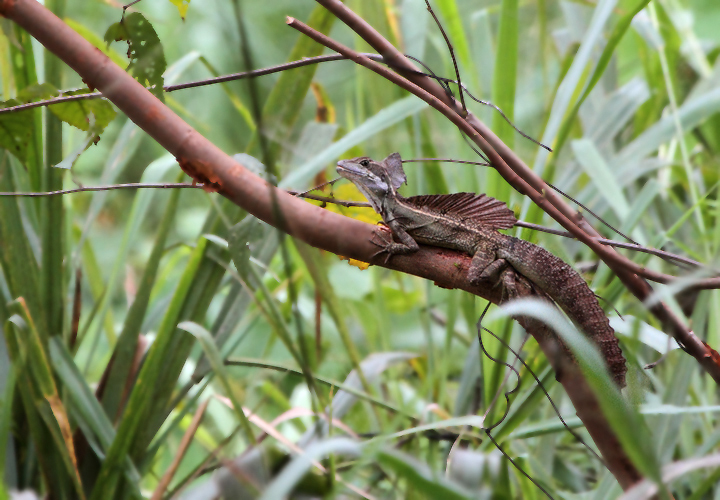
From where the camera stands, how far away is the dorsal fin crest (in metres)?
1.19

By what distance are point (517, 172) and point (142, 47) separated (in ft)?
2.12

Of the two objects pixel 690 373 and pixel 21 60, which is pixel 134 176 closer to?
pixel 21 60

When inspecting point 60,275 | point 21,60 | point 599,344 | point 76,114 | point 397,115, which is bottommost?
point 60,275

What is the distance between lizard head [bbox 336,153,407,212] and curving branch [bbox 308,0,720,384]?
1.60 ft

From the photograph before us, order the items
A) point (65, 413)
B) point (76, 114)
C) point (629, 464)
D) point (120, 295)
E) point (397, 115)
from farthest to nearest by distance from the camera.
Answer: point (120, 295) → point (397, 115) → point (65, 413) → point (76, 114) → point (629, 464)

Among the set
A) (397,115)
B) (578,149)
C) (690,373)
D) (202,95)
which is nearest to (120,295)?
(202,95)

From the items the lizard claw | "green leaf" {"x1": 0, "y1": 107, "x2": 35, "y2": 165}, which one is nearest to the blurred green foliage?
"green leaf" {"x1": 0, "y1": 107, "x2": 35, "y2": 165}

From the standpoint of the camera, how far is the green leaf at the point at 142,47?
0.96 m

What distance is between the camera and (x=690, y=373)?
1253 millimetres

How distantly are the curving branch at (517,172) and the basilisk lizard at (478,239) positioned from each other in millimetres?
102

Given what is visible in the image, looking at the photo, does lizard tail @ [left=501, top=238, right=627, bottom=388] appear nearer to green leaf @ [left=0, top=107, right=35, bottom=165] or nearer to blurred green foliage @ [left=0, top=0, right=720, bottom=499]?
blurred green foliage @ [left=0, top=0, right=720, bottom=499]

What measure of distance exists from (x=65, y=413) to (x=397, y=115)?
1.00 m

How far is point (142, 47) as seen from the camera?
38.1 inches

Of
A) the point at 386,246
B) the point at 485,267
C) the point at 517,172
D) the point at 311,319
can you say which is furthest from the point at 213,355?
the point at 311,319
